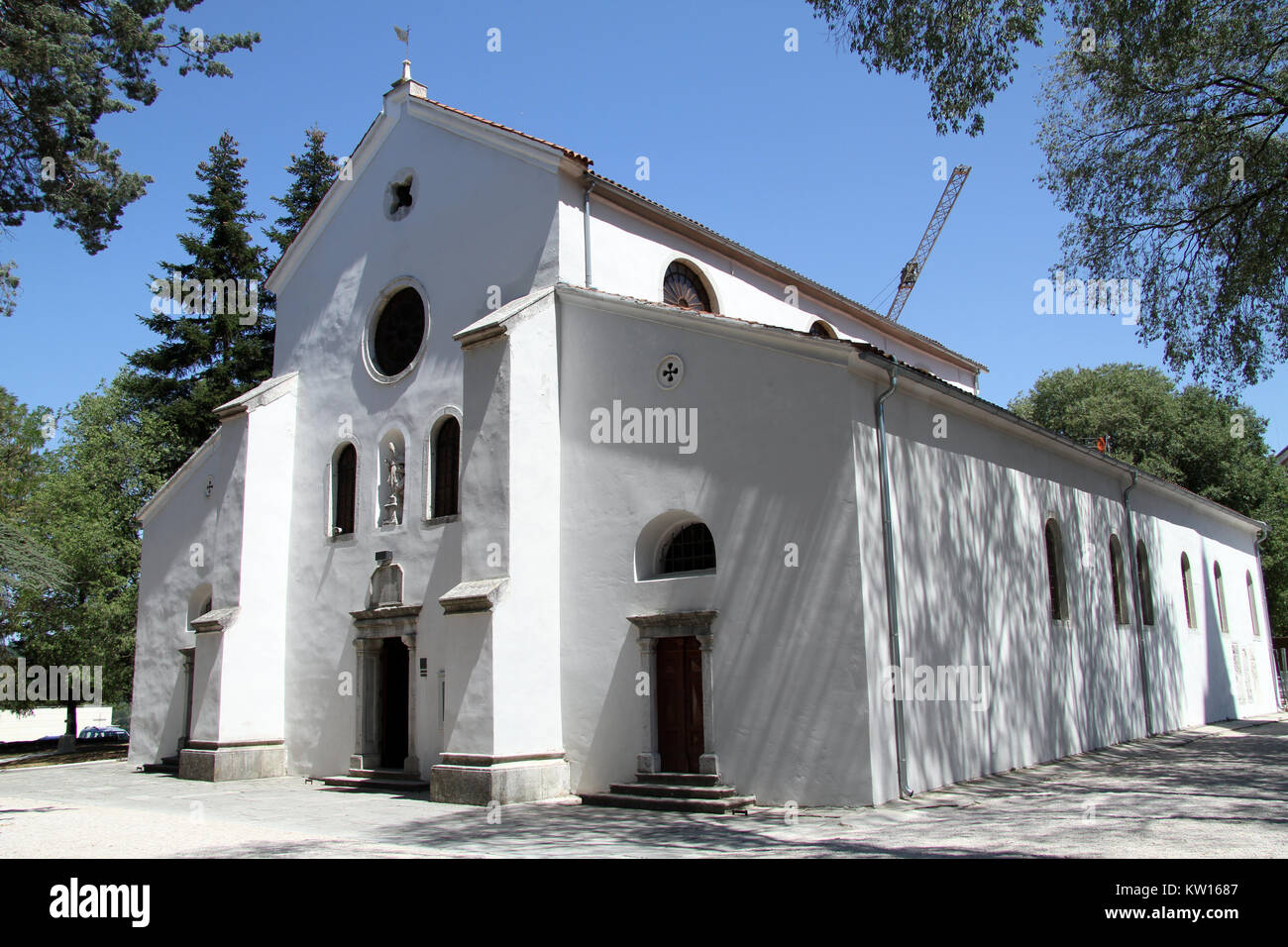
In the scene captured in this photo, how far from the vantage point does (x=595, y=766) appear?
14.3 m

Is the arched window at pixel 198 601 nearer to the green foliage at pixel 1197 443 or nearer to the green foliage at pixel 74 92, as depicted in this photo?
the green foliage at pixel 74 92

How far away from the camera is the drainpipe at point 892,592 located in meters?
12.4

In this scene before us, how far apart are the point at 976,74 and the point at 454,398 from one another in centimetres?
979

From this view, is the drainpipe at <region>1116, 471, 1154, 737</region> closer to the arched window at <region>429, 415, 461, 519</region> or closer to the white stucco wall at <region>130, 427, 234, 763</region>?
the arched window at <region>429, 415, 461, 519</region>

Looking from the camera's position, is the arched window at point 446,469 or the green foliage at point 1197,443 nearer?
the arched window at point 446,469

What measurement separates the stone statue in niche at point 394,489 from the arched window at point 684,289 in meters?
5.83

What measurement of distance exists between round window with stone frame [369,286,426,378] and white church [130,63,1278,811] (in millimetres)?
74

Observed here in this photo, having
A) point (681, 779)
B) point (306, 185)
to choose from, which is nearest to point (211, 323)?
point (306, 185)

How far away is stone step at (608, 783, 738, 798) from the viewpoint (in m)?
12.8

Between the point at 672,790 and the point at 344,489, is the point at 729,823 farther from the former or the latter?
the point at 344,489

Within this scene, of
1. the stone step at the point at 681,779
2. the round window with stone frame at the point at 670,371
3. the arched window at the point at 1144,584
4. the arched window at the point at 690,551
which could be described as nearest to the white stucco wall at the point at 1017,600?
the arched window at the point at 1144,584

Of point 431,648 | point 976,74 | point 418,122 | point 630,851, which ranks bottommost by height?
point 630,851
